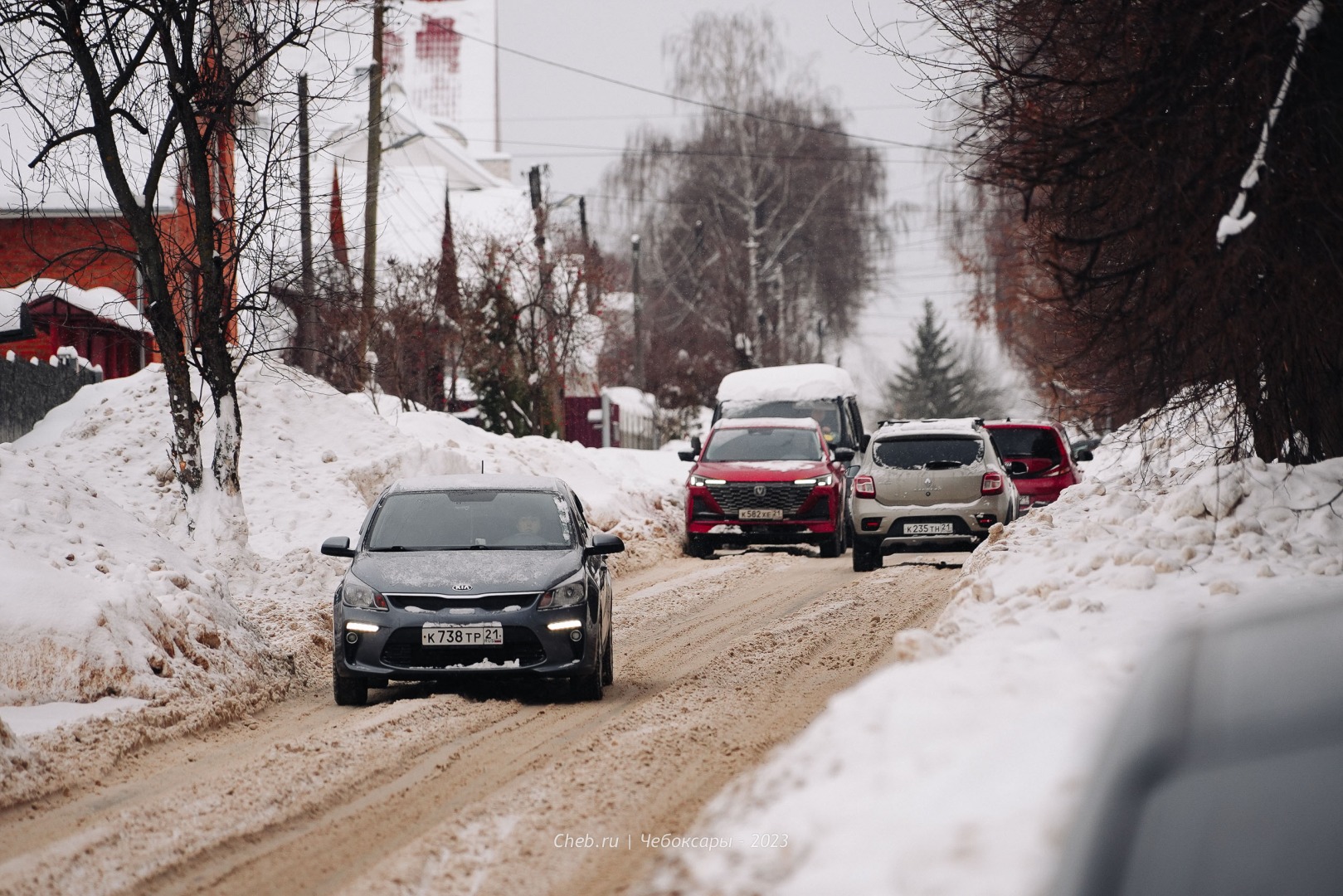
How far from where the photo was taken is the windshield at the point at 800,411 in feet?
88.2

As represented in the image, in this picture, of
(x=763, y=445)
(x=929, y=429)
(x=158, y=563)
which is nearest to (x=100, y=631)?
(x=158, y=563)

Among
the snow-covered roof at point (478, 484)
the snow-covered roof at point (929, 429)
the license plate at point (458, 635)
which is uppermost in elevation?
the snow-covered roof at point (929, 429)

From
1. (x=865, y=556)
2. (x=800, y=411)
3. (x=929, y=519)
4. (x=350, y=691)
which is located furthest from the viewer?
(x=800, y=411)

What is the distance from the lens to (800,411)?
26922 millimetres

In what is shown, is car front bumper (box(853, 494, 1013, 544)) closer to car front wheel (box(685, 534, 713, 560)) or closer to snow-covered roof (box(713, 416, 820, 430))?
car front wheel (box(685, 534, 713, 560))

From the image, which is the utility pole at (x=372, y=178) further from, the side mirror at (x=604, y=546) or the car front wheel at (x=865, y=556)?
the side mirror at (x=604, y=546)

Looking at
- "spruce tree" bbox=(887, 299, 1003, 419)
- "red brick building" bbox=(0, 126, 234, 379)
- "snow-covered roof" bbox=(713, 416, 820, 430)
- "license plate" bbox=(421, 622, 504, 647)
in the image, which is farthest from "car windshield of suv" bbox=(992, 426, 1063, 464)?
"spruce tree" bbox=(887, 299, 1003, 419)

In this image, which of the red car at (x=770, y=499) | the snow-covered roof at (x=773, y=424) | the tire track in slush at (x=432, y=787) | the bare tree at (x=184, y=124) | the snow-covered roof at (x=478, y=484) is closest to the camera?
the tire track in slush at (x=432, y=787)

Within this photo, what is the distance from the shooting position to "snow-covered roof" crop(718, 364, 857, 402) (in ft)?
89.3

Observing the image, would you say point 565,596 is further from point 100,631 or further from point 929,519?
point 929,519

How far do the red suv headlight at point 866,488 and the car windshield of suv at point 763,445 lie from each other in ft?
11.6

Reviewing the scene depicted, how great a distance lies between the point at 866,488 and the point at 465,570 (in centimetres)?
929

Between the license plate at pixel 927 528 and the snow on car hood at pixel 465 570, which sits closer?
the snow on car hood at pixel 465 570

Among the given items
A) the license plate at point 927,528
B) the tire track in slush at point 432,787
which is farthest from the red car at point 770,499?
the tire track in slush at point 432,787
